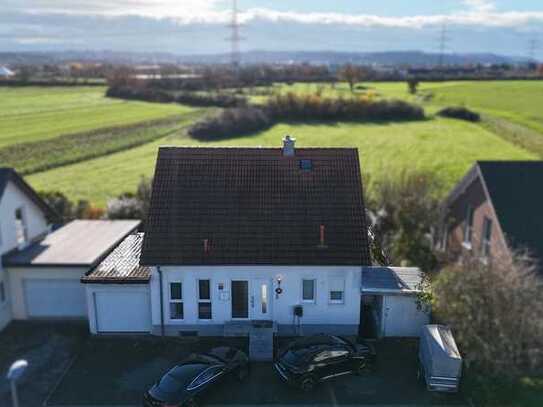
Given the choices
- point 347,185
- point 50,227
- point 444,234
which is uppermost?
point 347,185

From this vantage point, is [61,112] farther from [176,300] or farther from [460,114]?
[460,114]

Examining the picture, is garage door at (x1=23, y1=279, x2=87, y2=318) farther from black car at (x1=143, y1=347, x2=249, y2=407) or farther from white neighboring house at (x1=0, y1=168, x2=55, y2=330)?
black car at (x1=143, y1=347, x2=249, y2=407)

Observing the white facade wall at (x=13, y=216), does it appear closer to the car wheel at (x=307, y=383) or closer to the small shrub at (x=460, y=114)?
the car wheel at (x=307, y=383)

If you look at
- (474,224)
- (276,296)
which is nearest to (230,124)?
(474,224)

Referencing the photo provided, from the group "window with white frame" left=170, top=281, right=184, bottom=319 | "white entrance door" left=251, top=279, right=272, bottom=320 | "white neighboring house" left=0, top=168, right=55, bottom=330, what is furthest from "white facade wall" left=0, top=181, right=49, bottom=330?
"white entrance door" left=251, top=279, right=272, bottom=320

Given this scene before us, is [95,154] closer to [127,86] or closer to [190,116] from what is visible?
[190,116]

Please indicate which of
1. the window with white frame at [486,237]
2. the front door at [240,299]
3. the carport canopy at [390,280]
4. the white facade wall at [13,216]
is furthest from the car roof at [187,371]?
the window with white frame at [486,237]

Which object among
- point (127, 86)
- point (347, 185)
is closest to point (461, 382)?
point (347, 185)
